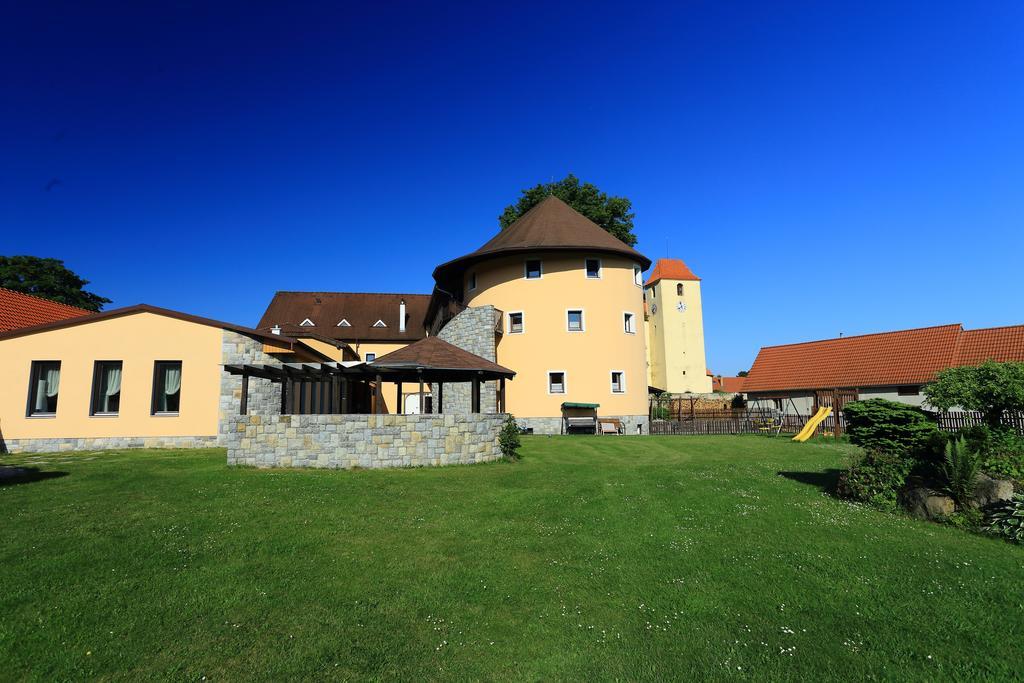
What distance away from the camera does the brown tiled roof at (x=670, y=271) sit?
5809 centimetres

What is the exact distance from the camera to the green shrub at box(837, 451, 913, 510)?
337 inches

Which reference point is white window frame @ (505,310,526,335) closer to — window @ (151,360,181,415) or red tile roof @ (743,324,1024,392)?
window @ (151,360,181,415)

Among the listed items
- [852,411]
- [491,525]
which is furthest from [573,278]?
[491,525]

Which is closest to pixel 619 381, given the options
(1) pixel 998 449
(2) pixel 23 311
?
(1) pixel 998 449

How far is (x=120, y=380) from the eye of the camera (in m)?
17.5

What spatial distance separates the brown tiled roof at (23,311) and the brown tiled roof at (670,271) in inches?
2041

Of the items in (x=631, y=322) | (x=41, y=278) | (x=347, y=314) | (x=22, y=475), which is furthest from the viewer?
(x=41, y=278)

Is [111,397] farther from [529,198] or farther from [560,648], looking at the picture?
[529,198]

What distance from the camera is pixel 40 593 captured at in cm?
489

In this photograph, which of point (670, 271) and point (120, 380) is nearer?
point (120, 380)

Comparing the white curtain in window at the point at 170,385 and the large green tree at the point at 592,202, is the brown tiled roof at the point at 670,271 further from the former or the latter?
the white curtain in window at the point at 170,385

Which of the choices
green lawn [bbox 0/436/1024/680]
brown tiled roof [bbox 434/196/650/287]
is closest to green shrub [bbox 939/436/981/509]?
green lawn [bbox 0/436/1024/680]

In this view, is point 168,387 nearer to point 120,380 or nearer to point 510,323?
point 120,380

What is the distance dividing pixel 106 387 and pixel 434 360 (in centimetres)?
1236
